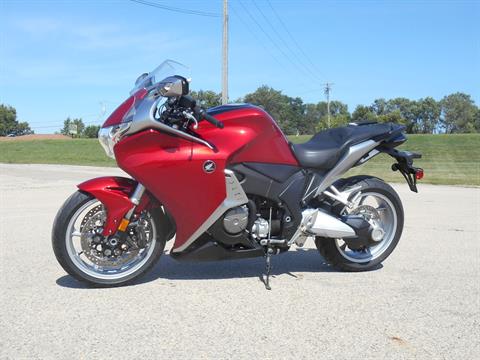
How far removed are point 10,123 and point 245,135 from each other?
445 feet

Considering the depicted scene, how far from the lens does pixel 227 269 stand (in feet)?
15.6

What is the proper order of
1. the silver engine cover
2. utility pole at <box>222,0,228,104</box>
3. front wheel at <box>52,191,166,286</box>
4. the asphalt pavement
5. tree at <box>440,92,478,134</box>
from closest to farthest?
the asphalt pavement
front wheel at <box>52,191,166,286</box>
the silver engine cover
utility pole at <box>222,0,228,104</box>
tree at <box>440,92,478,134</box>

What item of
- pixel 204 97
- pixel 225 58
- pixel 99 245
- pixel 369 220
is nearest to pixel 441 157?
pixel 225 58

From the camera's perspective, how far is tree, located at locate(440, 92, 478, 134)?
119 m

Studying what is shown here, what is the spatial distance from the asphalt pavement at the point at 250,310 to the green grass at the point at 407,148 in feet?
37.2

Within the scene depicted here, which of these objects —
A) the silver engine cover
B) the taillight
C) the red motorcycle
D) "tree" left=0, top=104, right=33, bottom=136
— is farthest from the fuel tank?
"tree" left=0, top=104, right=33, bottom=136

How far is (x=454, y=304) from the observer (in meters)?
3.81

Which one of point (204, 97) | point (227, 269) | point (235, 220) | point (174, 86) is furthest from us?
point (204, 97)

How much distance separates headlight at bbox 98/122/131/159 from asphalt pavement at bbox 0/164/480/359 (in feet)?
3.65

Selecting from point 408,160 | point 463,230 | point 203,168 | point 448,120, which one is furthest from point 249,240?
point 448,120

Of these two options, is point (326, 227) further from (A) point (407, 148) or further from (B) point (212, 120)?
(A) point (407, 148)

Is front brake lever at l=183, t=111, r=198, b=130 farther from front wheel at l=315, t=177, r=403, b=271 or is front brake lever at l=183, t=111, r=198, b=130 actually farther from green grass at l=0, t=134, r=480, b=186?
green grass at l=0, t=134, r=480, b=186

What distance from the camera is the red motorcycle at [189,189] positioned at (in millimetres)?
3906

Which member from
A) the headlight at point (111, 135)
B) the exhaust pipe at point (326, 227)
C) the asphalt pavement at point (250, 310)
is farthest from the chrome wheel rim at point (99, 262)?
the exhaust pipe at point (326, 227)
